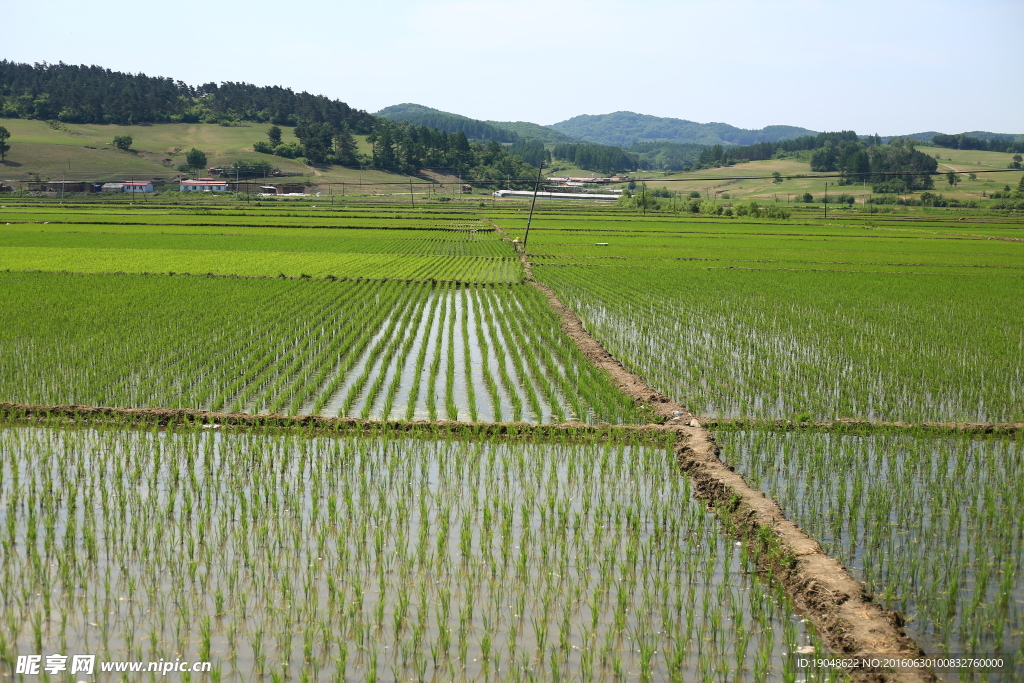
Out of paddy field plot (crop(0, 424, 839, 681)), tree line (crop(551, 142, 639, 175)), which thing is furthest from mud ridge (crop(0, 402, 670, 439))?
tree line (crop(551, 142, 639, 175))

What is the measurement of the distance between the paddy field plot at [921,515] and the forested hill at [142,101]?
12489cm

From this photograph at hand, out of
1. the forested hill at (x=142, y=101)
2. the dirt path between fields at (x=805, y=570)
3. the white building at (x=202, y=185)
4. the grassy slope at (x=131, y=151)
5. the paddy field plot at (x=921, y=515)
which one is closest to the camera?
the dirt path between fields at (x=805, y=570)

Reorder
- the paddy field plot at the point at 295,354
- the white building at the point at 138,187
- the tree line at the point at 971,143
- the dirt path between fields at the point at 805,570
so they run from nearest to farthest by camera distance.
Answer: the dirt path between fields at the point at 805,570 < the paddy field plot at the point at 295,354 < the white building at the point at 138,187 < the tree line at the point at 971,143

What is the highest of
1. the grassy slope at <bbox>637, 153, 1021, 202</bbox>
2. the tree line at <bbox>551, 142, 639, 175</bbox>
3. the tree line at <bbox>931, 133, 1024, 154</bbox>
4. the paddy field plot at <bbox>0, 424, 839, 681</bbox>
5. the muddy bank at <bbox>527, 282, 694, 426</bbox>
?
the tree line at <bbox>931, 133, 1024, 154</bbox>

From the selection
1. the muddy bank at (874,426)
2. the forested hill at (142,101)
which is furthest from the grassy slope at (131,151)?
the muddy bank at (874,426)

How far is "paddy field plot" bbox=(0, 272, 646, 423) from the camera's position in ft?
28.4

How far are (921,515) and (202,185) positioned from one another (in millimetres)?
86242

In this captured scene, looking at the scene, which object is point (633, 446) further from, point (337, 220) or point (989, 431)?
point (337, 220)

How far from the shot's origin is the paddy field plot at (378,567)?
3.93m

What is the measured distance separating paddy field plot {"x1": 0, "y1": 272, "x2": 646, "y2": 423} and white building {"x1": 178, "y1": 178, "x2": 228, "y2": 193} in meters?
69.0

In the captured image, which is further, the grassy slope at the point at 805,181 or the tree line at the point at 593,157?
the tree line at the point at 593,157

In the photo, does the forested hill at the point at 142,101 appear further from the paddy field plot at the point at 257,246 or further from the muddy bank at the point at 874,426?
the muddy bank at the point at 874,426

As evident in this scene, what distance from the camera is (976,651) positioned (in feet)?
13.0

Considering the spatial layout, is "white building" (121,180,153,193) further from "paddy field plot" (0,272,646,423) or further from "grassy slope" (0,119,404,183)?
"paddy field plot" (0,272,646,423)
